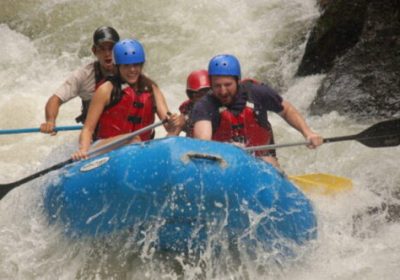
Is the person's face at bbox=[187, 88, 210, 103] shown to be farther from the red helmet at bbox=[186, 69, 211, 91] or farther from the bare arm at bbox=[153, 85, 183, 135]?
the bare arm at bbox=[153, 85, 183, 135]

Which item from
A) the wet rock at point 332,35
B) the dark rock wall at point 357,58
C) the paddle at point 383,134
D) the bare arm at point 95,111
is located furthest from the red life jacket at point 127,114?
the wet rock at point 332,35

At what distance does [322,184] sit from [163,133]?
3.30m

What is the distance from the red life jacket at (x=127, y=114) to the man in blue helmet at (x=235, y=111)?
0.51 metres

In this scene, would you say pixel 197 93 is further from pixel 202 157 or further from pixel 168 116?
pixel 202 157

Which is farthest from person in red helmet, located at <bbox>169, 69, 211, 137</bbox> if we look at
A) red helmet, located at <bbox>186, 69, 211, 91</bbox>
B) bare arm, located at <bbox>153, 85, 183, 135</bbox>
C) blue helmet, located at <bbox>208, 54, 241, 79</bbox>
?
blue helmet, located at <bbox>208, 54, 241, 79</bbox>

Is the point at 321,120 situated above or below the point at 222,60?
below

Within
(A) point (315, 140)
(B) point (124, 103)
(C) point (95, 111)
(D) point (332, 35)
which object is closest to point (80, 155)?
(C) point (95, 111)

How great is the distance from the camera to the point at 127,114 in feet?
19.4

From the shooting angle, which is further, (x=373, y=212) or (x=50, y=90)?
(x=50, y=90)

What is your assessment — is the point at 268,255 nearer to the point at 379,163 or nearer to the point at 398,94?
the point at 379,163

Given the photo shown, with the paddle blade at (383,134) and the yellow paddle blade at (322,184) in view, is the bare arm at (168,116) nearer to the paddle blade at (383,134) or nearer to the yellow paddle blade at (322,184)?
the yellow paddle blade at (322,184)

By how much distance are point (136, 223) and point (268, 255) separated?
35.3 inches

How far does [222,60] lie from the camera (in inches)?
214

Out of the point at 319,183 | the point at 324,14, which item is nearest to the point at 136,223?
the point at 319,183
